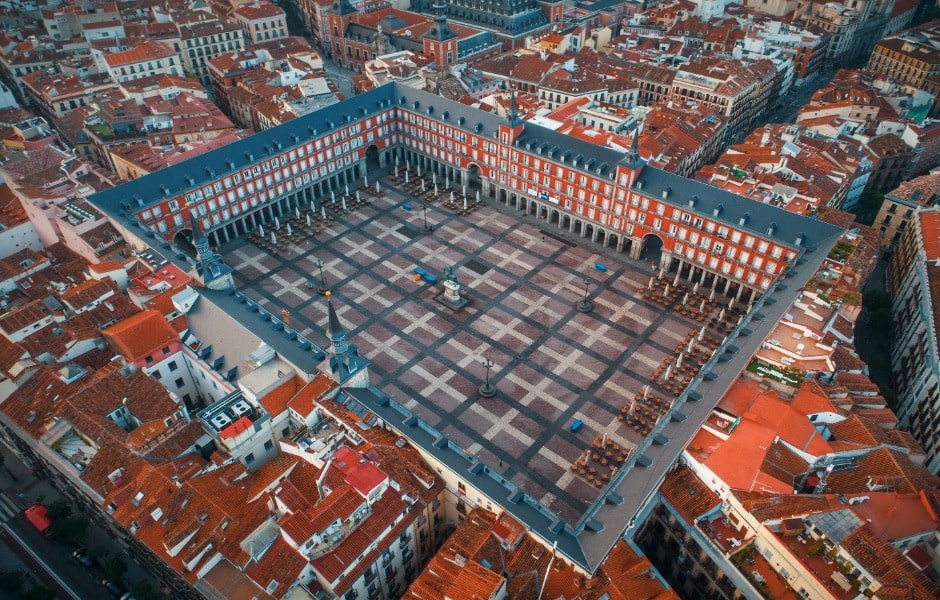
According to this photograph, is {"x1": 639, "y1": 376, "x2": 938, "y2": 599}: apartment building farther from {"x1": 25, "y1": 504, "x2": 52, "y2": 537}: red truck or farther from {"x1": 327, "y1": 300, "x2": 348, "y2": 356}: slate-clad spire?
{"x1": 25, "y1": 504, "x2": 52, "y2": 537}: red truck

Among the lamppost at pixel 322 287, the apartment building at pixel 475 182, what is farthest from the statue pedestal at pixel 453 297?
the apartment building at pixel 475 182

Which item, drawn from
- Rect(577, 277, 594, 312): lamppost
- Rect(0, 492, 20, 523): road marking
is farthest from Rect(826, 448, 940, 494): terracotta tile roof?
Rect(0, 492, 20, 523): road marking

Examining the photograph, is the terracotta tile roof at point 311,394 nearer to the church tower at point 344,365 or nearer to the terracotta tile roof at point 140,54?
the church tower at point 344,365

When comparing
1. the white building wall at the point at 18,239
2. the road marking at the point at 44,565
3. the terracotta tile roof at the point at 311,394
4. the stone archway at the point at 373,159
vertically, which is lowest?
the road marking at the point at 44,565

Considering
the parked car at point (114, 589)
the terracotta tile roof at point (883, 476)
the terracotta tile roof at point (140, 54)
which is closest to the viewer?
the terracotta tile roof at point (883, 476)

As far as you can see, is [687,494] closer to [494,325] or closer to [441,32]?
[494,325]

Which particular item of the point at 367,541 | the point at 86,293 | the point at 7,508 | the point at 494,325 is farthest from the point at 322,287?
the point at 367,541

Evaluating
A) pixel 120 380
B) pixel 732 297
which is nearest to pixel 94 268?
pixel 120 380
